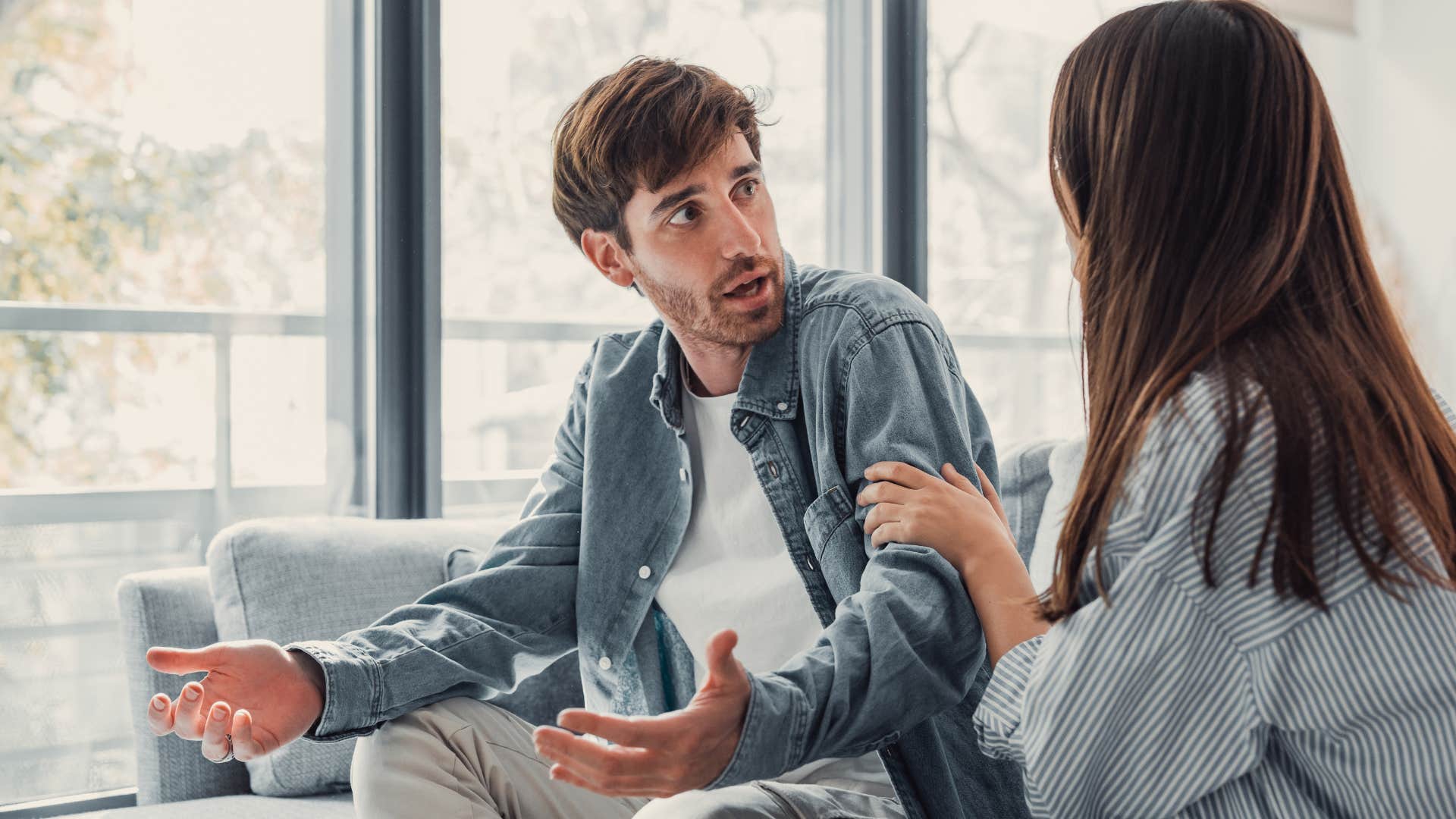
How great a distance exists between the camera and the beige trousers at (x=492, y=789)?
3.77 feet

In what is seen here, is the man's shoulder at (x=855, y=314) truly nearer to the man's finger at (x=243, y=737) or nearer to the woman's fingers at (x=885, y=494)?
the woman's fingers at (x=885, y=494)

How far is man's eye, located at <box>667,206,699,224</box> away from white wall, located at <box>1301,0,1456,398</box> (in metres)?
2.18

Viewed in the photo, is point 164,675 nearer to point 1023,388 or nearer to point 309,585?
point 309,585

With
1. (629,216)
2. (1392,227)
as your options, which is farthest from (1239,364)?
(1392,227)

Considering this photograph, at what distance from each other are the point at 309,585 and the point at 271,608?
0.07 meters

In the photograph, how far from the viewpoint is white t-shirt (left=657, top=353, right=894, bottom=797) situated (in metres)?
1.39

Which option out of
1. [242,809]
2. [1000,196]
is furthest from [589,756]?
[1000,196]

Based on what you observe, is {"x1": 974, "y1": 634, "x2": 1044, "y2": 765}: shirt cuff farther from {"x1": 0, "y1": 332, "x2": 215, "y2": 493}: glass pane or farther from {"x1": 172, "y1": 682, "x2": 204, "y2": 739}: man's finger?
{"x1": 0, "y1": 332, "x2": 215, "y2": 493}: glass pane

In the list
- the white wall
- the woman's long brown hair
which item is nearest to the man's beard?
the woman's long brown hair

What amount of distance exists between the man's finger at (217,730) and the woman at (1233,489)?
30.4 inches

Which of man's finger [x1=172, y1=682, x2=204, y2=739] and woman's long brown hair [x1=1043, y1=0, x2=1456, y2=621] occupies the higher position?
woman's long brown hair [x1=1043, y1=0, x2=1456, y2=621]

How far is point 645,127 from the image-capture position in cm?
153

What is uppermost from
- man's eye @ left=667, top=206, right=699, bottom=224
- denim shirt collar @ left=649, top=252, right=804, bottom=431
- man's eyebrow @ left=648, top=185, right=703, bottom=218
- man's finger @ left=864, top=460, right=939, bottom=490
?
man's eyebrow @ left=648, top=185, right=703, bottom=218

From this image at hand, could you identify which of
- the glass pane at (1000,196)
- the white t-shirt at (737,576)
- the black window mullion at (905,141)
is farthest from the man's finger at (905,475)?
the glass pane at (1000,196)
